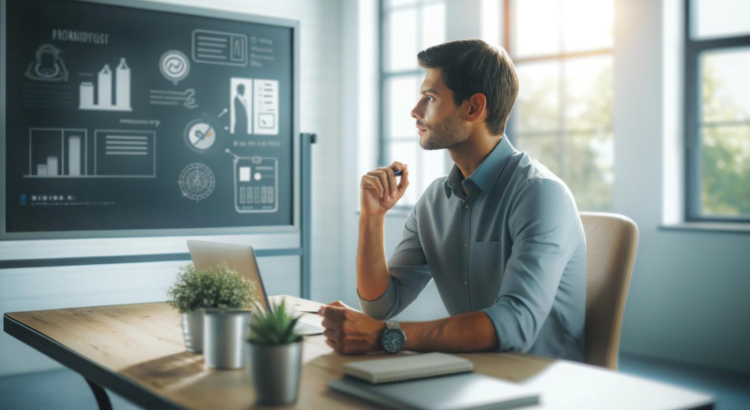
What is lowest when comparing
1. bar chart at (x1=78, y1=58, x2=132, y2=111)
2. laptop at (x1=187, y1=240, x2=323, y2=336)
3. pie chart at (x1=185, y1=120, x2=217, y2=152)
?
laptop at (x1=187, y1=240, x2=323, y2=336)

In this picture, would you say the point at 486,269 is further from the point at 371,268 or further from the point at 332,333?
the point at 332,333

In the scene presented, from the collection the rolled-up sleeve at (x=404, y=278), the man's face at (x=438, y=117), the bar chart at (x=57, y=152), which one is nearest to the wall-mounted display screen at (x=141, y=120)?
the bar chart at (x=57, y=152)

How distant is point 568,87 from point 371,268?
3.59 meters

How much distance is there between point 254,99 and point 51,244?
157 cm

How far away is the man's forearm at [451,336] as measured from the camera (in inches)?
50.5

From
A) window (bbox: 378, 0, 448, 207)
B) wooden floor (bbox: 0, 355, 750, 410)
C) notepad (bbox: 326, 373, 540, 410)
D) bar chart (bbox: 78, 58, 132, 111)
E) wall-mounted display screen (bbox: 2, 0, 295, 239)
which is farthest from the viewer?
window (bbox: 378, 0, 448, 207)

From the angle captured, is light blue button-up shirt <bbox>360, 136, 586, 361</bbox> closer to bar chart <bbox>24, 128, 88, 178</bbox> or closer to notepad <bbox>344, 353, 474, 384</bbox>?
notepad <bbox>344, 353, 474, 384</bbox>

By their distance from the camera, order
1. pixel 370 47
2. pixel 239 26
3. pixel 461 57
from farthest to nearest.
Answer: pixel 370 47, pixel 239 26, pixel 461 57

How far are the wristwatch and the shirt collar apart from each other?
57 centimetres

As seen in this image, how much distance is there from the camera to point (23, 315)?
1.77m

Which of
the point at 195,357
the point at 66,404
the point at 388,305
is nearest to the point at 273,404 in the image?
the point at 195,357

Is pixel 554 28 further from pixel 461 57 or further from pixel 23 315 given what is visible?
pixel 23 315

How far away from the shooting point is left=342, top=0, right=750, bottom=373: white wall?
12.0ft

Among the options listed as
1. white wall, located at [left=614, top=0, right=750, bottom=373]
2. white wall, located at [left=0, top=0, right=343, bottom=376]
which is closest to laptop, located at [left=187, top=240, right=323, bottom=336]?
white wall, located at [left=0, top=0, right=343, bottom=376]
